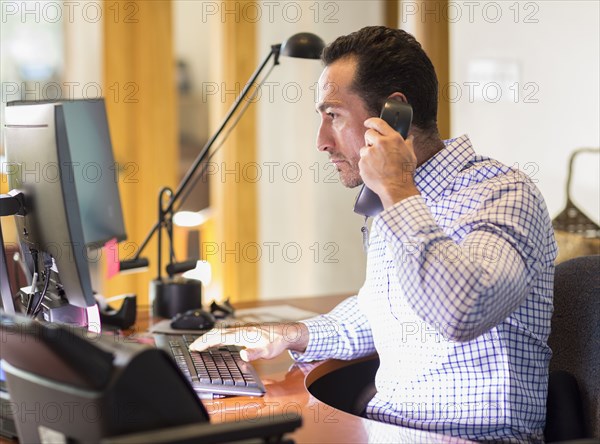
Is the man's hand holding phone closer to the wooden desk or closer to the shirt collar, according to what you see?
the shirt collar

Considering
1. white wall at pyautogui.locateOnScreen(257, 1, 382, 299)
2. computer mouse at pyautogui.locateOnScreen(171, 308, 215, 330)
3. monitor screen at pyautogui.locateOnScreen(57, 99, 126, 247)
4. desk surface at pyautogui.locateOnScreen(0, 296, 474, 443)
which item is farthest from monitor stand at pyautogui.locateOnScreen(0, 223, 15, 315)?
white wall at pyautogui.locateOnScreen(257, 1, 382, 299)

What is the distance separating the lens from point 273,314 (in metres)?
2.19

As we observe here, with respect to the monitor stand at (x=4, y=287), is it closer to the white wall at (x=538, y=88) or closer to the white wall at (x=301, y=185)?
the white wall at (x=538, y=88)

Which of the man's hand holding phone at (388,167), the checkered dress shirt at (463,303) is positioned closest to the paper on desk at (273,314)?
the checkered dress shirt at (463,303)

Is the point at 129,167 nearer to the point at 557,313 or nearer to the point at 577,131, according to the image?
the point at 577,131

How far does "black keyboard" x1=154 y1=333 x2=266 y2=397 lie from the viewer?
143 centimetres

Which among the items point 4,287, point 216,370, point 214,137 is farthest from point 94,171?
point 216,370

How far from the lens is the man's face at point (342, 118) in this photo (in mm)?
1609

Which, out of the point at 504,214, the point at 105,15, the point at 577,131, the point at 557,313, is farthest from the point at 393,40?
the point at 105,15

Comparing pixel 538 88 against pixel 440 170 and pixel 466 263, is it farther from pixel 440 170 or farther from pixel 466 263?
pixel 466 263

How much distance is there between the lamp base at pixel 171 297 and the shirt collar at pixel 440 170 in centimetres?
80

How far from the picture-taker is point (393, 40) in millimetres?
1595

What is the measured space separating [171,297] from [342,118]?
74 centimetres

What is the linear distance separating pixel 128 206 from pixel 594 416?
266 centimetres
